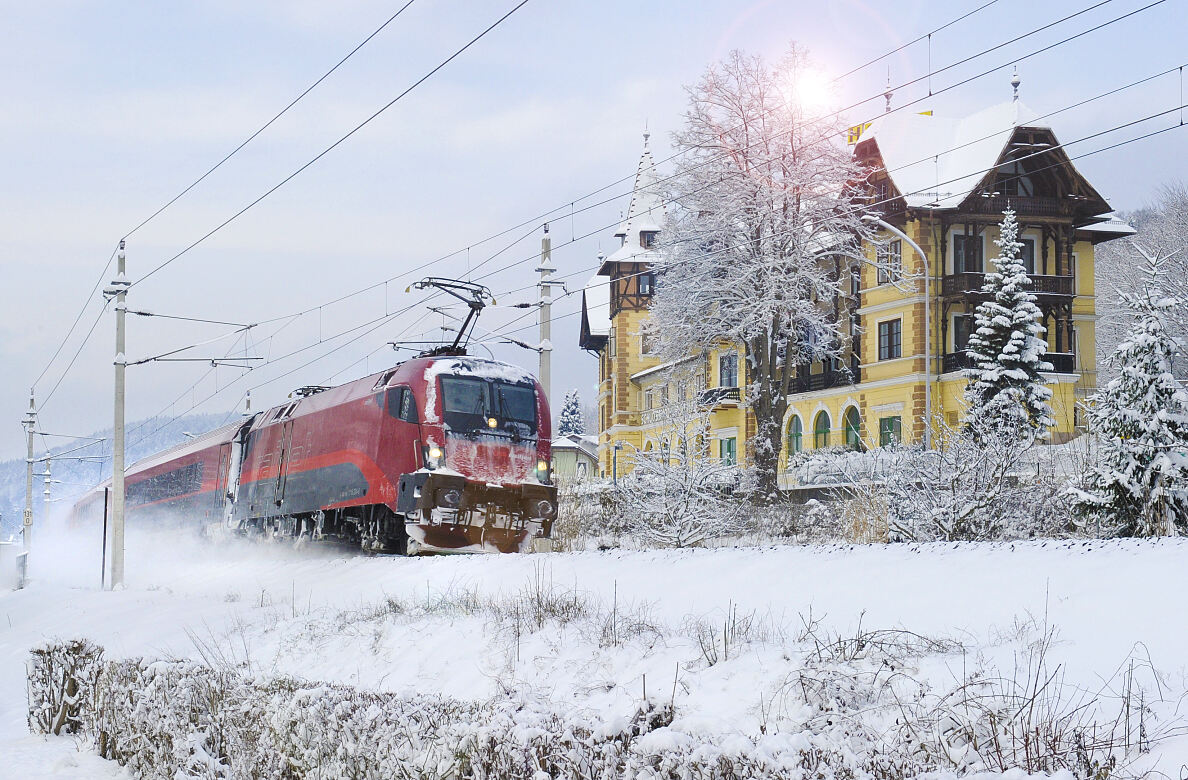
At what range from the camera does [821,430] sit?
47.1 m

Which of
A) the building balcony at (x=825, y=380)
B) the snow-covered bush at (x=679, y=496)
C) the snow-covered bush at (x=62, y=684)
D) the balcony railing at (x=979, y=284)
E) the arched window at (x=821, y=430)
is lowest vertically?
the snow-covered bush at (x=62, y=684)

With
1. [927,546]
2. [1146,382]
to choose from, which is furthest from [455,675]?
[1146,382]

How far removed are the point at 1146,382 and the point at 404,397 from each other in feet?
37.2

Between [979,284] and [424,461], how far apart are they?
26805mm

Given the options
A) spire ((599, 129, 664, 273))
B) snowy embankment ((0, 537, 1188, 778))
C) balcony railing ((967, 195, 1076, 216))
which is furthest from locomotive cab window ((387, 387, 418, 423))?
spire ((599, 129, 664, 273))

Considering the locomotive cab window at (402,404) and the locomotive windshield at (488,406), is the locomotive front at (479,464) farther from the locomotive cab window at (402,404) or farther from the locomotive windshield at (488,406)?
the locomotive cab window at (402,404)

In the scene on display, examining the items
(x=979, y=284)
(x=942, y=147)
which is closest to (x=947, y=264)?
(x=979, y=284)

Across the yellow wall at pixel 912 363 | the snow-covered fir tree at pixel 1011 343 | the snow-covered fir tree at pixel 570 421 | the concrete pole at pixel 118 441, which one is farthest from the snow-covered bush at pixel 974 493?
the snow-covered fir tree at pixel 570 421

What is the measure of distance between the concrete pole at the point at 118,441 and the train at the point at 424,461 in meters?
3.11

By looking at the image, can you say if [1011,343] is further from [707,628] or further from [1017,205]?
[707,628]

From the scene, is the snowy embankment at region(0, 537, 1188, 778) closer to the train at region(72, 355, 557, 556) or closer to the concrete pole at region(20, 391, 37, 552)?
the train at region(72, 355, 557, 556)

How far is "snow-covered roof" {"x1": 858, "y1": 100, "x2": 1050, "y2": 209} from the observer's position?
4024 centimetres

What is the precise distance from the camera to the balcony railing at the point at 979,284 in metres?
39.9

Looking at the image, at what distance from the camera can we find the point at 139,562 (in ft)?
111
